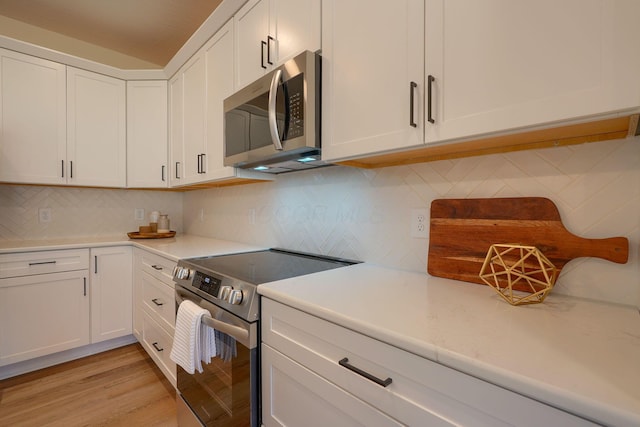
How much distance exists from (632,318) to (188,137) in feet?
8.72

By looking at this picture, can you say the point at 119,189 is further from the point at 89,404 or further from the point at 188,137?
the point at 89,404

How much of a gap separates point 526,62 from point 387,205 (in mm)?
763

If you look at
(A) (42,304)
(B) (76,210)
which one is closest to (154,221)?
(B) (76,210)

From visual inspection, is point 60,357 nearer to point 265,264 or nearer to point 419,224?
point 265,264

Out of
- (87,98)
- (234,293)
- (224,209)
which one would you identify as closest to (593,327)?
(234,293)

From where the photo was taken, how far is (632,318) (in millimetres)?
755

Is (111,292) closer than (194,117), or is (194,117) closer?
(194,117)

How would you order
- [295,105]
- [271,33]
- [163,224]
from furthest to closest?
[163,224]
[271,33]
[295,105]

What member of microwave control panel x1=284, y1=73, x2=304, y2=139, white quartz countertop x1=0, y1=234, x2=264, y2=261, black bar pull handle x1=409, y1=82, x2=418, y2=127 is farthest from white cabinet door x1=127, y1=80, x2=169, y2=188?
black bar pull handle x1=409, y1=82, x2=418, y2=127

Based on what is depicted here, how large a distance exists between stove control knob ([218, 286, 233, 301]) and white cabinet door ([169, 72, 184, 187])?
162 cm

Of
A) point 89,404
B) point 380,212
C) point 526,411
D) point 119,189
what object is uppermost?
point 119,189

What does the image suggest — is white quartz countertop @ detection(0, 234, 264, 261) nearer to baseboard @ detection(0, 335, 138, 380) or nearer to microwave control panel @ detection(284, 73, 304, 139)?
baseboard @ detection(0, 335, 138, 380)

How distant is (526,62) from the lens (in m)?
0.76

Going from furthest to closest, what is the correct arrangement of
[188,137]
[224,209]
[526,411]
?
[224,209]
[188,137]
[526,411]
